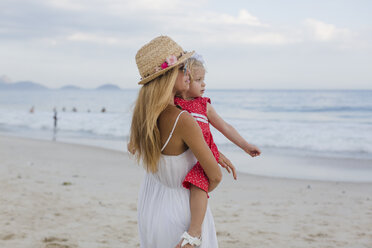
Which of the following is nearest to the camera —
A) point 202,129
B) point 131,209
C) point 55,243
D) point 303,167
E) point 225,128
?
point 202,129

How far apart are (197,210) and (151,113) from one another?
1.72 feet

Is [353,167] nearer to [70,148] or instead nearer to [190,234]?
[70,148]

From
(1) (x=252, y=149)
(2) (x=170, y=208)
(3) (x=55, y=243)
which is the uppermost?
(1) (x=252, y=149)

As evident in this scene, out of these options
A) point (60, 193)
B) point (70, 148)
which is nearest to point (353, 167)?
point (60, 193)

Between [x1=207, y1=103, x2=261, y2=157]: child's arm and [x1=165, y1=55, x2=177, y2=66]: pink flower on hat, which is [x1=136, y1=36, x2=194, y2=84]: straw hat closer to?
[x1=165, y1=55, x2=177, y2=66]: pink flower on hat

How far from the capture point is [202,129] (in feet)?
6.73

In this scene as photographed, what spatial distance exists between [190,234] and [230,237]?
328cm

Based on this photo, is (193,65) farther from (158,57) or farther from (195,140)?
(195,140)

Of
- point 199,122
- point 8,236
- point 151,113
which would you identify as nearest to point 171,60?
point 151,113

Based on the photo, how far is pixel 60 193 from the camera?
6918 mm

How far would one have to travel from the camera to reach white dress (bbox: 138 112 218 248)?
1.99 m

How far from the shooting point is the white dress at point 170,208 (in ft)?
6.52

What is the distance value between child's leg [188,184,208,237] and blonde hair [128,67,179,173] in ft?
0.79

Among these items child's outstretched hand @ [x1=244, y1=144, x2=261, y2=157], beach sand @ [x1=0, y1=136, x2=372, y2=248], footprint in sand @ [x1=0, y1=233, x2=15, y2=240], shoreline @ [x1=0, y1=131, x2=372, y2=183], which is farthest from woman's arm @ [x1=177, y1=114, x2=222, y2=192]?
shoreline @ [x1=0, y1=131, x2=372, y2=183]
